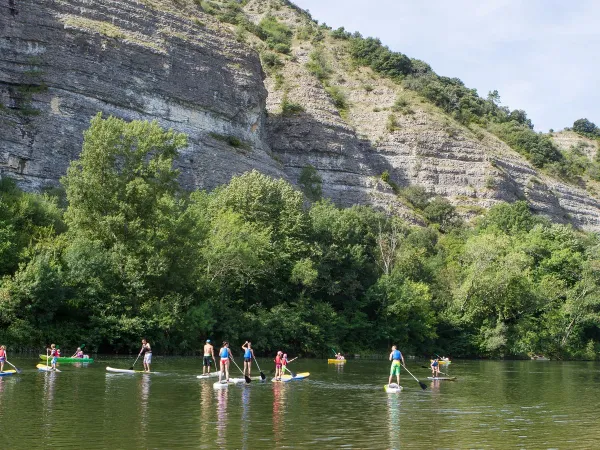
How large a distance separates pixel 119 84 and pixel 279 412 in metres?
68.2

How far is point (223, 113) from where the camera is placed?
98.9 metres

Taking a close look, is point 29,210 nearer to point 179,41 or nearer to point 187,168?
point 187,168

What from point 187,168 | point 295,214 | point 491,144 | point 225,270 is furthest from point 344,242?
point 491,144

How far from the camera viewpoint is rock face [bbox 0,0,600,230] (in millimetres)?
80938

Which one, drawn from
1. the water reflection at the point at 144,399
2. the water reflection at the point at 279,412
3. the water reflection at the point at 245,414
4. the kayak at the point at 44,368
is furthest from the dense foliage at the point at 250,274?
the water reflection at the point at 245,414

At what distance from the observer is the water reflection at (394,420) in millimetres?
20344

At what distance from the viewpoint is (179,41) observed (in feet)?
320

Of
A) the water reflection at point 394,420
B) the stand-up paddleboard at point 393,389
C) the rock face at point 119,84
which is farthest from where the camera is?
the rock face at point 119,84

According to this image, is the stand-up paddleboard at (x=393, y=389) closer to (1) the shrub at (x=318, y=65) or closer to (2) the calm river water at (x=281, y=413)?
(2) the calm river water at (x=281, y=413)

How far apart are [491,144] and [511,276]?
62300 mm

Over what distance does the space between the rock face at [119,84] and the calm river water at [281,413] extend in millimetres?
41054

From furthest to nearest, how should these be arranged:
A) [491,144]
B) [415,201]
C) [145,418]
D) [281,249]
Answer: [491,144] < [415,201] < [281,249] < [145,418]

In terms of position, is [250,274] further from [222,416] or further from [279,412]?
[222,416]

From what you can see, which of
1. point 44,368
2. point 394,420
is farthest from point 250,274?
point 394,420
